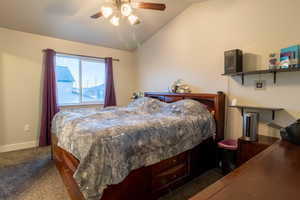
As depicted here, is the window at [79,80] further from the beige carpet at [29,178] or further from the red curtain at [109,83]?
the beige carpet at [29,178]

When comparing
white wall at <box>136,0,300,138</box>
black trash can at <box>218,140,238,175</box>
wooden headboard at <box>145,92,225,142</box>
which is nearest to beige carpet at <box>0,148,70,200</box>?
black trash can at <box>218,140,238,175</box>

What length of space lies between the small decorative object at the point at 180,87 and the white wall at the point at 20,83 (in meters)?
2.74

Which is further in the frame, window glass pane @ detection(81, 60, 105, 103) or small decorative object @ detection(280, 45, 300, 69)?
window glass pane @ detection(81, 60, 105, 103)

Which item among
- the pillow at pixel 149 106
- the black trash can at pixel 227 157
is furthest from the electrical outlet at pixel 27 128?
the black trash can at pixel 227 157

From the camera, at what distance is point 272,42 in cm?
235

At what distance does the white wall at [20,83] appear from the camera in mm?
3330

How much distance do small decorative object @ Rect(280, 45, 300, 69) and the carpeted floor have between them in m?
1.79

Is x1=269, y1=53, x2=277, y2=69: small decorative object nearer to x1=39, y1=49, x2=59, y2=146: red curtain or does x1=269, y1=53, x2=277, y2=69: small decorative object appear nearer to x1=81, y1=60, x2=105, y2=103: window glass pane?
x1=81, y1=60, x2=105, y2=103: window glass pane

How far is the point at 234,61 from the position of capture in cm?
254

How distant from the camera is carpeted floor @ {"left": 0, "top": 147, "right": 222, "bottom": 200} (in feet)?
6.64

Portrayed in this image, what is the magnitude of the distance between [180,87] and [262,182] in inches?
105

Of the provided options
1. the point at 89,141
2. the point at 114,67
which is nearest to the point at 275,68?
the point at 89,141

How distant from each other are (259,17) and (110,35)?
3088mm

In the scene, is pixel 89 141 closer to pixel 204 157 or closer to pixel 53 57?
pixel 204 157
